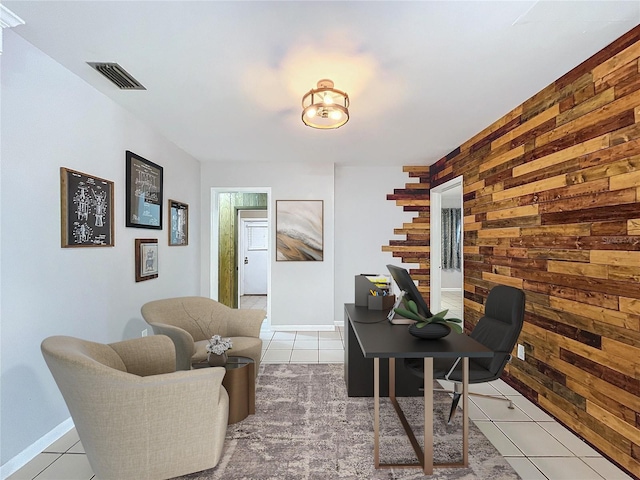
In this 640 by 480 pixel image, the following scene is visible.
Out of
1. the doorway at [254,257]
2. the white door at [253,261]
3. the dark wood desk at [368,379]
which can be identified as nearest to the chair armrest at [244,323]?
the dark wood desk at [368,379]

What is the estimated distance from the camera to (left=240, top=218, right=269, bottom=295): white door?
29.2 feet

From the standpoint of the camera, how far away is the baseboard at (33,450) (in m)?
1.92

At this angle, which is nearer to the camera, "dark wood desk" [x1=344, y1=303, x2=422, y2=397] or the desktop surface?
the desktop surface

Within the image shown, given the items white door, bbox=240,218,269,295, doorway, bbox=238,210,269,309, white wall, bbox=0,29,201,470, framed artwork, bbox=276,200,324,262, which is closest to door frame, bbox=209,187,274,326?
framed artwork, bbox=276,200,324,262

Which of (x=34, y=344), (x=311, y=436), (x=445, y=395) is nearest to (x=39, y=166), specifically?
(x=34, y=344)

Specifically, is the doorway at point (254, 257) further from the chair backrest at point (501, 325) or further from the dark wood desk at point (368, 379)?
the chair backrest at point (501, 325)

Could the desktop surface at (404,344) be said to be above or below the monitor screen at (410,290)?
below

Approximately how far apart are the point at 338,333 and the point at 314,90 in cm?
355

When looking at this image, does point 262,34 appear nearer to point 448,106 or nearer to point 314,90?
point 314,90

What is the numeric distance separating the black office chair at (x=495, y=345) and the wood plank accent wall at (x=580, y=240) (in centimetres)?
40

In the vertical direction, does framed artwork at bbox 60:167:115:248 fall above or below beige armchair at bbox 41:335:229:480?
above

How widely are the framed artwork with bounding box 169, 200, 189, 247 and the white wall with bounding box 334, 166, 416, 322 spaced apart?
2226 millimetres

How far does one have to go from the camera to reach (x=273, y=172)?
5.15m

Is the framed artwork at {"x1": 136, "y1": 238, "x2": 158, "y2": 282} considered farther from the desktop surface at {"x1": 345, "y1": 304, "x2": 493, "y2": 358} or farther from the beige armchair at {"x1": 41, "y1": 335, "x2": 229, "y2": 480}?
the desktop surface at {"x1": 345, "y1": 304, "x2": 493, "y2": 358}
